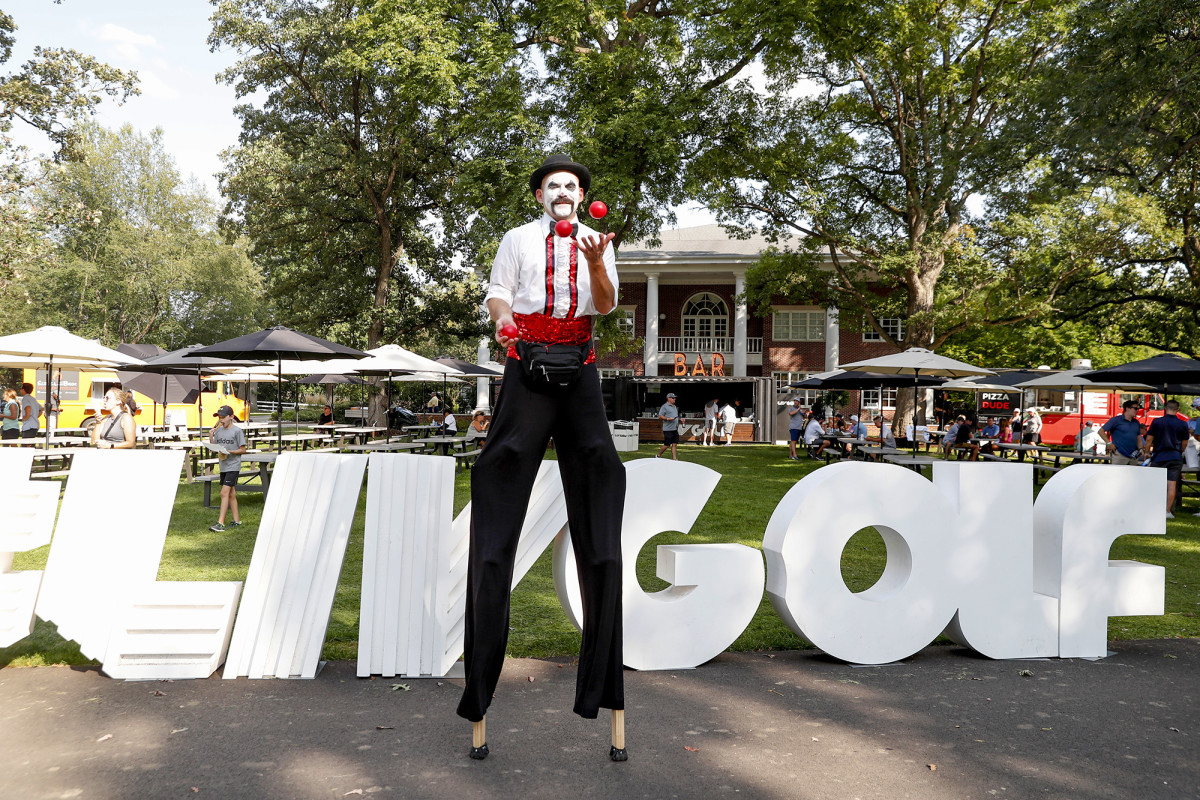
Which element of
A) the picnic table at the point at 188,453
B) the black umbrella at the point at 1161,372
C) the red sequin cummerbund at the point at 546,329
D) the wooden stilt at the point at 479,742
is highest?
the black umbrella at the point at 1161,372

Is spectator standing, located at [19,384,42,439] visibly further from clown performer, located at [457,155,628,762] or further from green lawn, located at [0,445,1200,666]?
clown performer, located at [457,155,628,762]

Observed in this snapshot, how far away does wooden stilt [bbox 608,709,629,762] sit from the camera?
3.29 meters

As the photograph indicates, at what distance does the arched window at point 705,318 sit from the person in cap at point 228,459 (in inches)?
1153

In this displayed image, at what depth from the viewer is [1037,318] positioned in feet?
76.8

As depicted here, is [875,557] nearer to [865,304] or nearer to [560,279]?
[560,279]

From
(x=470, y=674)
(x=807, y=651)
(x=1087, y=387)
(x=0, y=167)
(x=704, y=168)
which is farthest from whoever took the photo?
(x=0, y=167)

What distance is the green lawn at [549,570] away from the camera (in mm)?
5020

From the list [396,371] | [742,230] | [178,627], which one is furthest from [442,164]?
[178,627]

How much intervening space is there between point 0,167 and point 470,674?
26.8 meters

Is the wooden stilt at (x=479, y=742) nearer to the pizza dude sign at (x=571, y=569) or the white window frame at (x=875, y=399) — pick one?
the pizza dude sign at (x=571, y=569)

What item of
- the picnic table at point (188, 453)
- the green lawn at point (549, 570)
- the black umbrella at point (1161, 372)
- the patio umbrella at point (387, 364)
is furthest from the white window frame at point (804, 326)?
the picnic table at point (188, 453)

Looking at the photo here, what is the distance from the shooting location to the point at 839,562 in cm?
475

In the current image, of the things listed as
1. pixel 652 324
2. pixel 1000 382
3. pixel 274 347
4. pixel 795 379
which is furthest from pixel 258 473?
pixel 795 379

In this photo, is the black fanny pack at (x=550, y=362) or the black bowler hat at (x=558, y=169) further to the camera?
the black bowler hat at (x=558, y=169)
